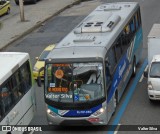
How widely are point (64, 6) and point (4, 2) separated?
15.9ft

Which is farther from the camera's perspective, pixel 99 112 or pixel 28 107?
pixel 28 107

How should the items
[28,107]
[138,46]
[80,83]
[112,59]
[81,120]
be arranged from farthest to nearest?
[138,46]
[112,59]
[28,107]
[81,120]
[80,83]

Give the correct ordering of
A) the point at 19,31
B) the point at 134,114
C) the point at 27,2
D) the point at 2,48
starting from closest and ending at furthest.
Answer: the point at 134,114
the point at 2,48
the point at 19,31
the point at 27,2

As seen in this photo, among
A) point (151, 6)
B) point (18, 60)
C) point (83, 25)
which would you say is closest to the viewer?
point (18, 60)

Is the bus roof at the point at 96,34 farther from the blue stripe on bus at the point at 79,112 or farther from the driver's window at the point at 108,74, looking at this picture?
the blue stripe on bus at the point at 79,112

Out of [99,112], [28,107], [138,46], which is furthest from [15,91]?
[138,46]

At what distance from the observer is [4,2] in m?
39.5

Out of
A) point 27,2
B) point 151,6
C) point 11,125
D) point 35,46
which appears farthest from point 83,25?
point 27,2

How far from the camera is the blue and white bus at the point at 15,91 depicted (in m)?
13.3

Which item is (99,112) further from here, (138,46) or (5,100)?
(138,46)

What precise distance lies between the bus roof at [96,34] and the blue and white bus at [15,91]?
99 cm

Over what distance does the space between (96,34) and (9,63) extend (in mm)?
4007

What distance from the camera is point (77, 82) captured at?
1485 cm

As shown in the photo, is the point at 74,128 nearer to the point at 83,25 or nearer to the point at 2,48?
the point at 83,25
